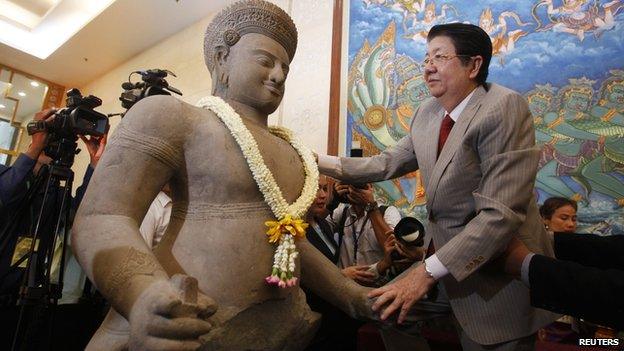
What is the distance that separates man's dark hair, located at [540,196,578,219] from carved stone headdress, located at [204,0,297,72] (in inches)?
74.5

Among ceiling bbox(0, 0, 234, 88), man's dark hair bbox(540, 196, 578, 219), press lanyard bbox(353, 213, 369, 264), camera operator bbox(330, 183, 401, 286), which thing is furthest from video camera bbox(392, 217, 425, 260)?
ceiling bbox(0, 0, 234, 88)

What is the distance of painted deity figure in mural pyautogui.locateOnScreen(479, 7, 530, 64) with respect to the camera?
266 centimetres

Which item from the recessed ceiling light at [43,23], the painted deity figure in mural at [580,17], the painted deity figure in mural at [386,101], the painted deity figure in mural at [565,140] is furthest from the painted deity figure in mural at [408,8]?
the recessed ceiling light at [43,23]

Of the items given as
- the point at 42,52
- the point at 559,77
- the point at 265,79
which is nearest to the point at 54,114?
the point at 265,79

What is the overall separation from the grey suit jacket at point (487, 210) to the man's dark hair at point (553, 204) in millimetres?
915

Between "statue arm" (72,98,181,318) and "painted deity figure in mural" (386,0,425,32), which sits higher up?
"painted deity figure in mural" (386,0,425,32)

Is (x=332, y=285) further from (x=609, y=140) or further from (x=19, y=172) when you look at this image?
(x=609, y=140)

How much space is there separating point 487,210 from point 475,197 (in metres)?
0.08

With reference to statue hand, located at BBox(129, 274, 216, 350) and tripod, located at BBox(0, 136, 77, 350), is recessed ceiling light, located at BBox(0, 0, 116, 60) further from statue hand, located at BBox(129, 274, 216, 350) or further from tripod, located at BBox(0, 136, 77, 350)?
statue hand, located at BBox(129, 274, 216, 350)

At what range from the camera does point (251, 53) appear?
51.6 inches

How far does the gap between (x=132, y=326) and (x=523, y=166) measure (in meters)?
1.32

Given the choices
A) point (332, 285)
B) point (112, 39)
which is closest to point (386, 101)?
point (332, 285)

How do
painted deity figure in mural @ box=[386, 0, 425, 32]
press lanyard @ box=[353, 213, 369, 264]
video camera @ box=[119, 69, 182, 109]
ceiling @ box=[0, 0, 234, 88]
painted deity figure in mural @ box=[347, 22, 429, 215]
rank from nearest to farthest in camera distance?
video camera @ box=[119, 69, 182, 109] → press lanyard @ box=[353, 213, 369, 264] → painted deity figure in mural @ box=[347, 22, 429, 215] → painted deity figure in mural @ box=[386, 0, 425, 32] → ceiling @ box=[0, 0, 234, 88]

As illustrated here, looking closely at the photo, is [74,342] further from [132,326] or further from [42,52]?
[42,52]
